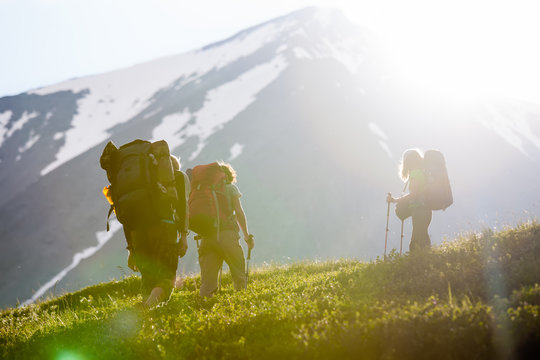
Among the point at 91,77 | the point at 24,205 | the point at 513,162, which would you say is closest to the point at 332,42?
the point at 513,162

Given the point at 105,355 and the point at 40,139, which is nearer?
the point at 105,355

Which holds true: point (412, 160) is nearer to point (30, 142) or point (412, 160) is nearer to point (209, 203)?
point (209, 203)

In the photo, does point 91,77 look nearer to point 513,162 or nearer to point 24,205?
point 24,205

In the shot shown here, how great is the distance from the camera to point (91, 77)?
140 meters

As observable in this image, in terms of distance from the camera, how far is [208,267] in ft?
21.6

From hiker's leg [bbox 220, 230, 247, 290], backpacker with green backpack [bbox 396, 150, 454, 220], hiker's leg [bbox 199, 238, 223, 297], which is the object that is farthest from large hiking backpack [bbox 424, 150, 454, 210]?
hiker's leg [bbox 199, 238, 223, 297]

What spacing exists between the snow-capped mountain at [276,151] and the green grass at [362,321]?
41267mm

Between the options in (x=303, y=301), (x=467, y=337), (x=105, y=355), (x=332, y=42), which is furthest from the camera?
(x=332, y=42)

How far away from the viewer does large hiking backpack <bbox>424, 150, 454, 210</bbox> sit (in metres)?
7.14

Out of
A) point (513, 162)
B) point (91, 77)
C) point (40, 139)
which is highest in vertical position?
point (91, 77)

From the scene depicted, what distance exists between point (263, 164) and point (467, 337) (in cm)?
7493

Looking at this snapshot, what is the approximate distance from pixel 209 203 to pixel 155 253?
73.2 inches

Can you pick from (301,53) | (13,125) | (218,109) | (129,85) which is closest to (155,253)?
(218,109)

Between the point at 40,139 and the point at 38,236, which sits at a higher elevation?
the point at 40,139
